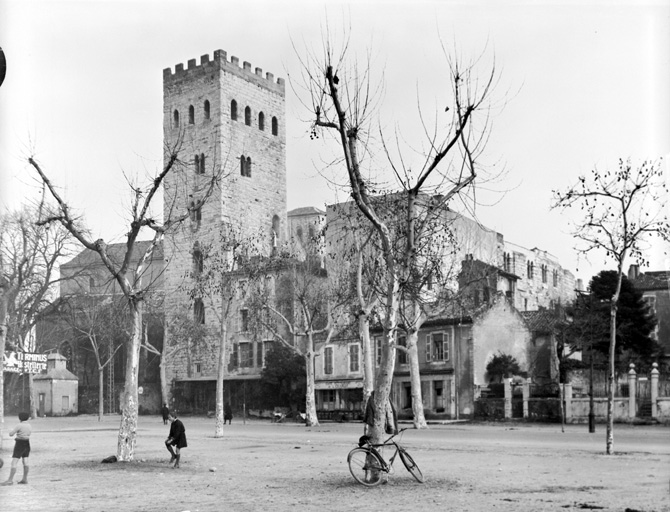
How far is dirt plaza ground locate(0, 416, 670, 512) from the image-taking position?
1452cm

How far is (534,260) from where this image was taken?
90062 millimetres

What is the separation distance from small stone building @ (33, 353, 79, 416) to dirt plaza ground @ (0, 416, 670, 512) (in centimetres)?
3842

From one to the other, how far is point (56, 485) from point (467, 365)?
35.9m

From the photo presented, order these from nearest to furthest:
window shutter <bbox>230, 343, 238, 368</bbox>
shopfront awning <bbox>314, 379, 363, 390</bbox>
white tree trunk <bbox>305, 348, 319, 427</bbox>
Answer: white tree trunk <bbox>305, 348, 319, 427</bbox> < shopfront awning <bbox>314, 379, 363, 390</bbox> < window shutter <bbox>230, 343, 238, 368</bbox>

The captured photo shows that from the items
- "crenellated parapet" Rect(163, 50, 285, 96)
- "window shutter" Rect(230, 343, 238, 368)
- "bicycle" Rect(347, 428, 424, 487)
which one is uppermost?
"crenellated parapet" Rect(163, 50, 285, 96)

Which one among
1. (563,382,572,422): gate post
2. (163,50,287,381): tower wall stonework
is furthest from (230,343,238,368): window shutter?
(563,382,572,422): gate post

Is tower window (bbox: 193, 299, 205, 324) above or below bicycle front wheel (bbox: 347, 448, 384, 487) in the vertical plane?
above

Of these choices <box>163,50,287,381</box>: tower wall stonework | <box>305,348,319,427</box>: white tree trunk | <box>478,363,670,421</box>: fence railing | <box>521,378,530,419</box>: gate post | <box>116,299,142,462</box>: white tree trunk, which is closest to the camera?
<box>116,299,142,462</box>: white tree trunk

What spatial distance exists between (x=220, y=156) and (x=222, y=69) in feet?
26.8

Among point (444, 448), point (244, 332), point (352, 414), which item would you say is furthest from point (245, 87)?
point (444, 448)

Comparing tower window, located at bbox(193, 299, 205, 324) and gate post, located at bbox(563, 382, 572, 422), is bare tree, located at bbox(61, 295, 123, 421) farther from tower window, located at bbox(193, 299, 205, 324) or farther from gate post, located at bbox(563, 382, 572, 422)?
gate post, located at bbox(563, 382, 572, 422)

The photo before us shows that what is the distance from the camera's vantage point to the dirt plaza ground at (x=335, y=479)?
14516mm

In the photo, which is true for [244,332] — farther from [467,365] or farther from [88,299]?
[467,365]

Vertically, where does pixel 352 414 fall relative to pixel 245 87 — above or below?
below
